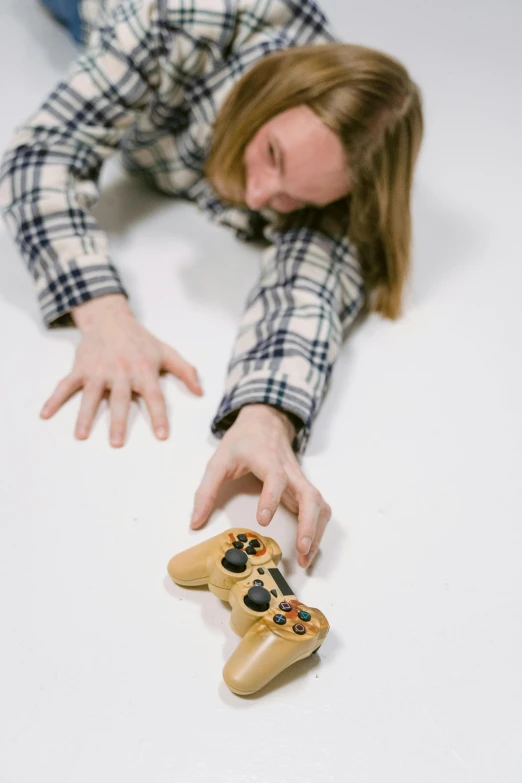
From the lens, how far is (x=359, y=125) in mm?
728

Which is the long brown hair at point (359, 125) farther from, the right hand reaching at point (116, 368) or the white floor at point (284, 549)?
the right hand reaching at point (116, 368)

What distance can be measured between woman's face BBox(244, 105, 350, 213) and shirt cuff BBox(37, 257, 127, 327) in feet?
0.61

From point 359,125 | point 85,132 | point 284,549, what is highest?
point 359,125

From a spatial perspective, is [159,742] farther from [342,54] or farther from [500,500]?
[342,54]

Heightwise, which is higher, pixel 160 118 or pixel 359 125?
pixel 359 125

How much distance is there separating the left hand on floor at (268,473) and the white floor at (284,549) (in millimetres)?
24

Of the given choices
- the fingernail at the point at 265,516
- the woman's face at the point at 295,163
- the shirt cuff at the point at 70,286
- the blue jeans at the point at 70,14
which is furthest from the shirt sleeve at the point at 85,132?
the blue jeans at the point at 70,14

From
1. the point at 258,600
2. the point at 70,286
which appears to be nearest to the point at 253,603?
the point at 258,600

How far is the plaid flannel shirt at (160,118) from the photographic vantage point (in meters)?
0.78

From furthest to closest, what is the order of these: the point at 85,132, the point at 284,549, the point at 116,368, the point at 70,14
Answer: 1. the point at 70,14
2. the point at 85,132
3. the point at 116,368
4. the point at 284,549

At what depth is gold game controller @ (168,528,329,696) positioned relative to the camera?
18.8 inches

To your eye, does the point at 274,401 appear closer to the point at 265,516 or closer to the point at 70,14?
the point at 265,516

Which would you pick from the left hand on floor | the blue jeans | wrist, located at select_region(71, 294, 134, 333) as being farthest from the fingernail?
the blue jeans

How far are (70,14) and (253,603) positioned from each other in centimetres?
121
